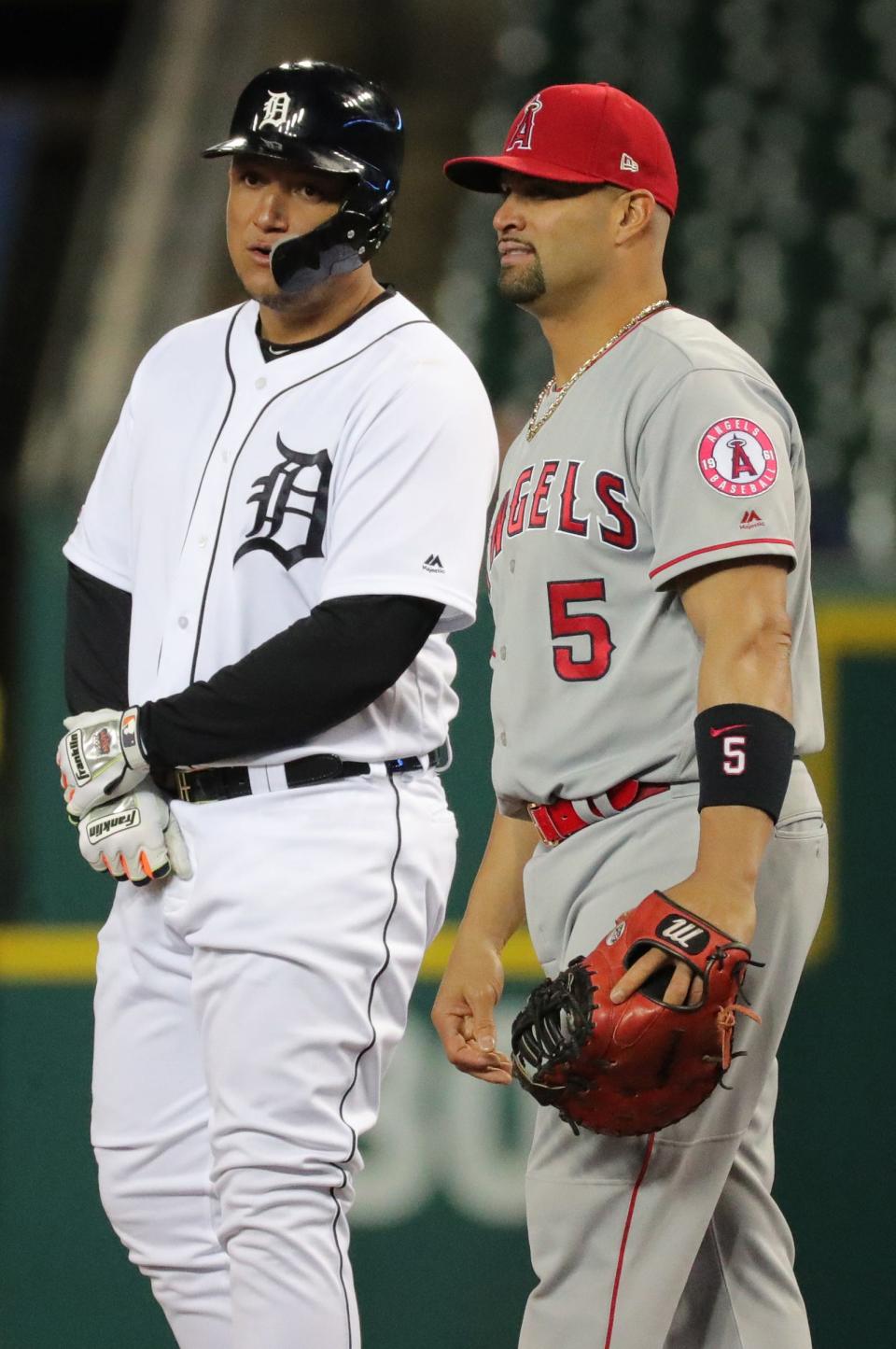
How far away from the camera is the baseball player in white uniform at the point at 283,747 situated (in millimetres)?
1843

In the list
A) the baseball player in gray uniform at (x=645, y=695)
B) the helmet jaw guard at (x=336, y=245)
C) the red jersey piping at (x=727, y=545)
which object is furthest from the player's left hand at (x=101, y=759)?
the red jersey piping at (x=727, y=545)

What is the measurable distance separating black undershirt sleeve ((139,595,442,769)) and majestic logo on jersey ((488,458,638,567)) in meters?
0.16

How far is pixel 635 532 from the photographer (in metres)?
1.74

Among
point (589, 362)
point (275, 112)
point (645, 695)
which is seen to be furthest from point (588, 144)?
point (645, 695)

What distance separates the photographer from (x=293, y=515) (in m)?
1.93

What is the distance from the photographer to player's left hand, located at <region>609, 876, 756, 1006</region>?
1507 mm

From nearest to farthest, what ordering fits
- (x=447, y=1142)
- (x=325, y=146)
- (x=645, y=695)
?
(x=645, y=695) → (x=325, y=146) → (x=447, y=1142)

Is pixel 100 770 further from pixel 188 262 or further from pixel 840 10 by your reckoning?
pixel 840 10

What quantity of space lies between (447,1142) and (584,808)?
3.66 ft

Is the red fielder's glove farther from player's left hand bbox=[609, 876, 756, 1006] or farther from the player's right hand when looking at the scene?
the player's right hand

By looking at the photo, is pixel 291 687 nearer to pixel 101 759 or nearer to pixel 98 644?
pixel 101 759

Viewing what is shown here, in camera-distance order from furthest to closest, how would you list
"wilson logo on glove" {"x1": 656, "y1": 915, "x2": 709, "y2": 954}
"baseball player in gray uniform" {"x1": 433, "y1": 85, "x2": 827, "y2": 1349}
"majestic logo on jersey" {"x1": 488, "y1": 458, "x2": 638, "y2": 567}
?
"majestic logo on jersey" {"x1": 488, "y1": 458, "x2": 638, "y2": 567} < "baseball player in gray uniform" {"x1": 433, "y1": 85, "x2": 827, "y2": 1349} < "wilson logo on glove" {"x1": 656, "y1": 915, "x2": 709, "y2": 954}

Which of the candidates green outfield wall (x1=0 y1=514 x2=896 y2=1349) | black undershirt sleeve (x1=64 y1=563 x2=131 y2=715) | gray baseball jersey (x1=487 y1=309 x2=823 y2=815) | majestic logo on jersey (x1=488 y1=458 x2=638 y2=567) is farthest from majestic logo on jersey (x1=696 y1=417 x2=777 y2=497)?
green outfield wall (x1=0 y1=514 x2=896 y2=1349)

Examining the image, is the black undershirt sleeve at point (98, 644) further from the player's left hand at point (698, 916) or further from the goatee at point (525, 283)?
the player's left hand at point (698, 916)
